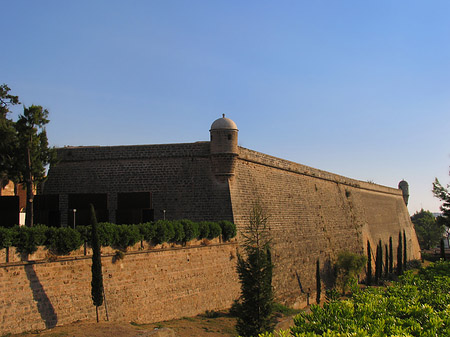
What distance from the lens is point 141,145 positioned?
80.1ft

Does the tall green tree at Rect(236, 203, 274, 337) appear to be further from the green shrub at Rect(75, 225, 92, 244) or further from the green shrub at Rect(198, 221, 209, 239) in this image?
the green shrub at Rect(75, 225, 92, 244)

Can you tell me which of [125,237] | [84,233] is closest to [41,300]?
[84,233]

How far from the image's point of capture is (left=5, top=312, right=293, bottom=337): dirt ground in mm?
14109

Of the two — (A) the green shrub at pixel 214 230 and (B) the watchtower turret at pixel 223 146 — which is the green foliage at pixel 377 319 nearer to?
(A) the green shrub at pixel 214 230

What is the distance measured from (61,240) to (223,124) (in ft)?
36.6

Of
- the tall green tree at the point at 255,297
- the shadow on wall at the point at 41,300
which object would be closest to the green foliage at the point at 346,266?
the tall green tree at the point at 255,297

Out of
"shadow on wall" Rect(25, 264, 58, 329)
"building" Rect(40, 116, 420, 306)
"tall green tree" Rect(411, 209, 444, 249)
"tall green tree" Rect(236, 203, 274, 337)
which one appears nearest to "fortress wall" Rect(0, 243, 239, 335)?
"shadow on wall" Rect(25, 264, 58, 329)

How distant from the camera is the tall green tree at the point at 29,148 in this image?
846 inches

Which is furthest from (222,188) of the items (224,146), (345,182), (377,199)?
(377,199)

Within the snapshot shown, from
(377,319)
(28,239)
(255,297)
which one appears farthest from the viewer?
(255,297)

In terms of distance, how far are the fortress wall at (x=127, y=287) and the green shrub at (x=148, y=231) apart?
24.2 inches

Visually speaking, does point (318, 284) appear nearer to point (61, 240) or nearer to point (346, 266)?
point (346, 266)

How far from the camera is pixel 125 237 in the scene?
57.1 feet

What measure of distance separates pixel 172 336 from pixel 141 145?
452 inches
